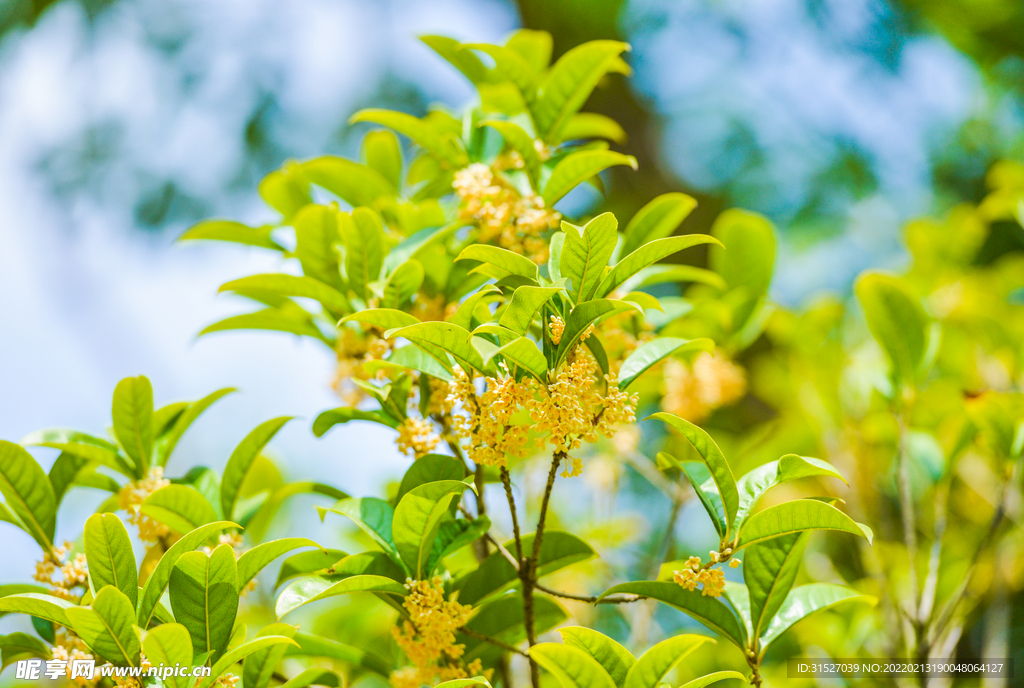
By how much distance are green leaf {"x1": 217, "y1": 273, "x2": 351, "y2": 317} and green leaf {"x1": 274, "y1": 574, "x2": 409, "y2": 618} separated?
0.49m

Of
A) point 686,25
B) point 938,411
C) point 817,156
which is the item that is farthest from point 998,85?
point 938,411

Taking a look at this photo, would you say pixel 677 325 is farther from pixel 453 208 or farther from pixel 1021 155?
pixel 1021 155

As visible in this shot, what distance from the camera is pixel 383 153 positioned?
4.94 ft

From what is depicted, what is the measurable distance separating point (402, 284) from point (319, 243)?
0.67 ft

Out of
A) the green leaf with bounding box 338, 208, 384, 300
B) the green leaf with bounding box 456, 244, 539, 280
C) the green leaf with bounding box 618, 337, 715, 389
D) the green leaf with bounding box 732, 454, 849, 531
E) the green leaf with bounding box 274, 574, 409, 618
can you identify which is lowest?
Result: the green leaf with bounding box 274, 574, 409, 618

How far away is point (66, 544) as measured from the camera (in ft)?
3.61

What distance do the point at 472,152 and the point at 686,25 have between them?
340 cm

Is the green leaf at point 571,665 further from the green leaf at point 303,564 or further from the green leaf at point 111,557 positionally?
the green leaf at point 111,557

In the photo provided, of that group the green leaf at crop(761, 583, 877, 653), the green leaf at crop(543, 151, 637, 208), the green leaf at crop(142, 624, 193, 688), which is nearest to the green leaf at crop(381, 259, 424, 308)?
the green leaf at crop(543, 151, 637, 208)

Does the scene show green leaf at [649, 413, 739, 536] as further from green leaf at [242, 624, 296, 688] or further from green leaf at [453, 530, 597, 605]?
green leaf at [242, 624, 296, 688]

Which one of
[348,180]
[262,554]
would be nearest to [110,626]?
[262,554]

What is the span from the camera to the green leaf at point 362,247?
1127 mm

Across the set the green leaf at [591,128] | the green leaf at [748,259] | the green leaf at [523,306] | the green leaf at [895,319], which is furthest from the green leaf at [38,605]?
the green leaf at [895,319]

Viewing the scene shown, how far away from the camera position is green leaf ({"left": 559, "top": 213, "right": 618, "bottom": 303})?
2.84 ft
